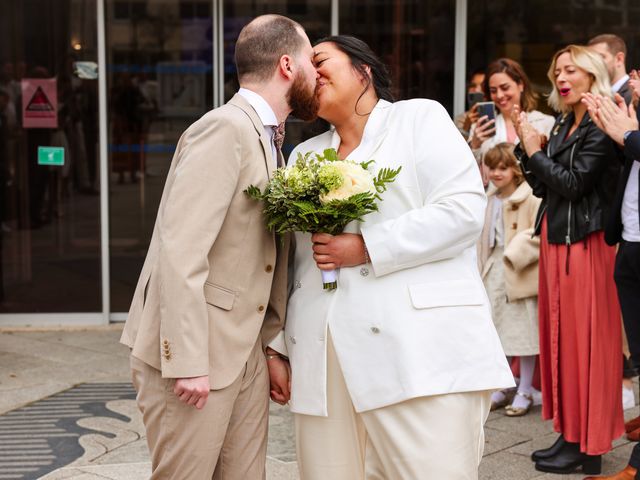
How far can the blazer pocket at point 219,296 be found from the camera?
317 cm

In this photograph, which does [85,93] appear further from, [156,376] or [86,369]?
[156,376]

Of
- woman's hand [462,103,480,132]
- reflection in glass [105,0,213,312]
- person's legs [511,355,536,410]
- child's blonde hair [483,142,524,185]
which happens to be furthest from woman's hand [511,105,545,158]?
reflection in glass [105,0,213,312]

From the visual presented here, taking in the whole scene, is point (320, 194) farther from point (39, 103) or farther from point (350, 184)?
point (39, 103)

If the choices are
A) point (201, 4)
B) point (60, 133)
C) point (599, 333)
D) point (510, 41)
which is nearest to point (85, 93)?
point (60, 133)

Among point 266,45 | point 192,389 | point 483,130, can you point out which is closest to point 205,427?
point 192,389

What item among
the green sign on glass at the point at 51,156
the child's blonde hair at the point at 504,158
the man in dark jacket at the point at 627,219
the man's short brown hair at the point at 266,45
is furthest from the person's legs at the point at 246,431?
the green sign on glass at the point at 51,156

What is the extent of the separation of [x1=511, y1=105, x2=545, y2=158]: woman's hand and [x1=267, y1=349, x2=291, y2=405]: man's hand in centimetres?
230

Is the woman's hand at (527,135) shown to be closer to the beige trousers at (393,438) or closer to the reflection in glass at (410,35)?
the beige trousers at (393,438)

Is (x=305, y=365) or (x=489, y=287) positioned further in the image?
(x=489, y=287)

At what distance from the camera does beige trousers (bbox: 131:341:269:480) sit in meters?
3.18

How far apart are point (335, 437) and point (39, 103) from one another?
612cm

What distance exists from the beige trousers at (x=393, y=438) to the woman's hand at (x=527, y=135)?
2232 millimetres

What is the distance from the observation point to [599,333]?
5.10 meters

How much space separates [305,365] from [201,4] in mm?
6023
